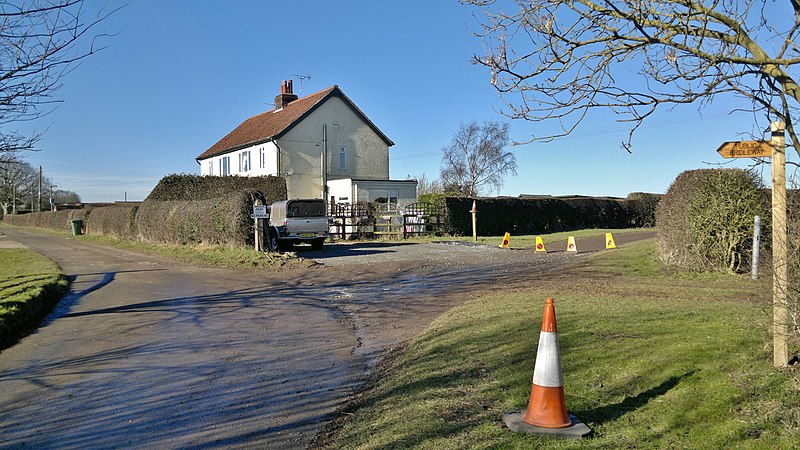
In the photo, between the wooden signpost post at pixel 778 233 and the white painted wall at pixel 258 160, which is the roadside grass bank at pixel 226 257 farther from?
the wooden signpost post at pixel 778 233

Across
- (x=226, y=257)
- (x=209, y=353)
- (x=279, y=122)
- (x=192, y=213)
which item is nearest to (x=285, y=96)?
(x=279, y=122)

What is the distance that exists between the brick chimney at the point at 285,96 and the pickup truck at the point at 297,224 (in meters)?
24.7

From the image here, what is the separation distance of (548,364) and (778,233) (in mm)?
2235

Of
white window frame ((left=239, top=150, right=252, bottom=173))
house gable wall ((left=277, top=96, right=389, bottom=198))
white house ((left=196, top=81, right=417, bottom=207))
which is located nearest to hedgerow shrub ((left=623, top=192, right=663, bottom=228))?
white house ((left=196, top=81, right=417, bottom=207))

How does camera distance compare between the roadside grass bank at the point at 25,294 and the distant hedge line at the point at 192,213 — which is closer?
the roadside grass bank at the point at 25,294

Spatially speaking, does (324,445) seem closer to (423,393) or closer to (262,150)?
(423,393)

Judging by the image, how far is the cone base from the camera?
4.24 metres

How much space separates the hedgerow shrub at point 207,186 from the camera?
3434cm

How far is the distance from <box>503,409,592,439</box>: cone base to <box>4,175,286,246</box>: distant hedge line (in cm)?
1837

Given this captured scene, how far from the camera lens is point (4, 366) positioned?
749 centimetres

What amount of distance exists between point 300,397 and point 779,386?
4.12m

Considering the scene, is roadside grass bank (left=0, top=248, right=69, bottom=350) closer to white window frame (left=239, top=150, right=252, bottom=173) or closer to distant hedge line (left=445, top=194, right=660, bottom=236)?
distant hedge line (left=445, top=194, right=660, bottom=236)

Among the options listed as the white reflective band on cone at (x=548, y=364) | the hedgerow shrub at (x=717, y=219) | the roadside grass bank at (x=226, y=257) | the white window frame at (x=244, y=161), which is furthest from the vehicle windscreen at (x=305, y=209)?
the white window frame at (x=244, y=161)

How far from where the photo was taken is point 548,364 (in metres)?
4.56
